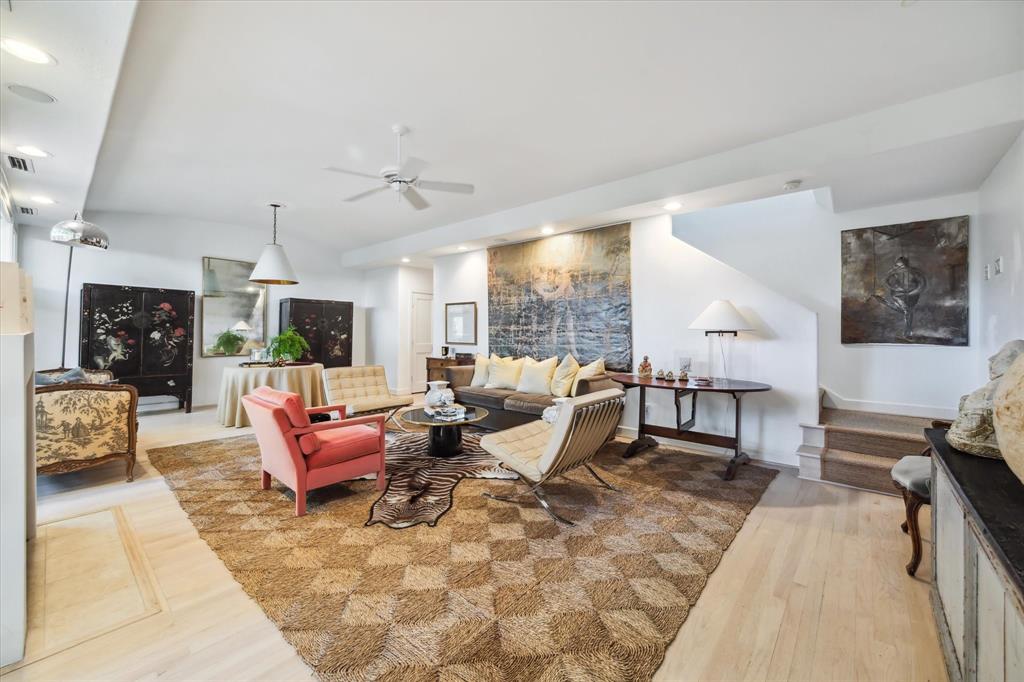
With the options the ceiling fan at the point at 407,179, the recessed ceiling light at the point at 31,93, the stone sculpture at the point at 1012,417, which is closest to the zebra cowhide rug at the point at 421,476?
the ceiling fan at the point at 407,179

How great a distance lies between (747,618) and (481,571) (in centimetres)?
126

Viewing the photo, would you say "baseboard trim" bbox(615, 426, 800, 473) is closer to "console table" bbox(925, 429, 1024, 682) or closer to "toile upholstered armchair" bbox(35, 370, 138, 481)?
"console table" bbox(925, 429, 1024, 682)

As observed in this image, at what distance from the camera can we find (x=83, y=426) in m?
3.27

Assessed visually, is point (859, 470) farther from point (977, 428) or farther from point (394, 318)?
point (394, 318)

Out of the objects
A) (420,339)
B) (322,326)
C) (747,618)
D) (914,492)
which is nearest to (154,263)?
(322,326)

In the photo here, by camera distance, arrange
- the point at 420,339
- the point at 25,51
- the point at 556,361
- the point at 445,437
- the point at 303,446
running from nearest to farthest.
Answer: the point at 25,51
the point at 303,446
the point at 445,437
the point at 556,361
the point at 420,339

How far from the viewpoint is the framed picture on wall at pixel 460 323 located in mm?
6770

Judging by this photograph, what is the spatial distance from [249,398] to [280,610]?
169 centimetres

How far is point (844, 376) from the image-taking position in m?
4.66

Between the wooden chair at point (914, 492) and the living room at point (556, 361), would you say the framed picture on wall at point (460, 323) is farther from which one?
the wooden chair at point (914, 492)

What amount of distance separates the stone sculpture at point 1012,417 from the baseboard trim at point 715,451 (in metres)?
3.10

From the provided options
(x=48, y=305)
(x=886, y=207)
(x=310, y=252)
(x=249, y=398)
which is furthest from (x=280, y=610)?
(x=310, y=252)

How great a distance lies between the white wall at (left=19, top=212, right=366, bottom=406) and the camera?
5562mm

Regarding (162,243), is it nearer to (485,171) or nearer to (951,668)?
(485,171)
